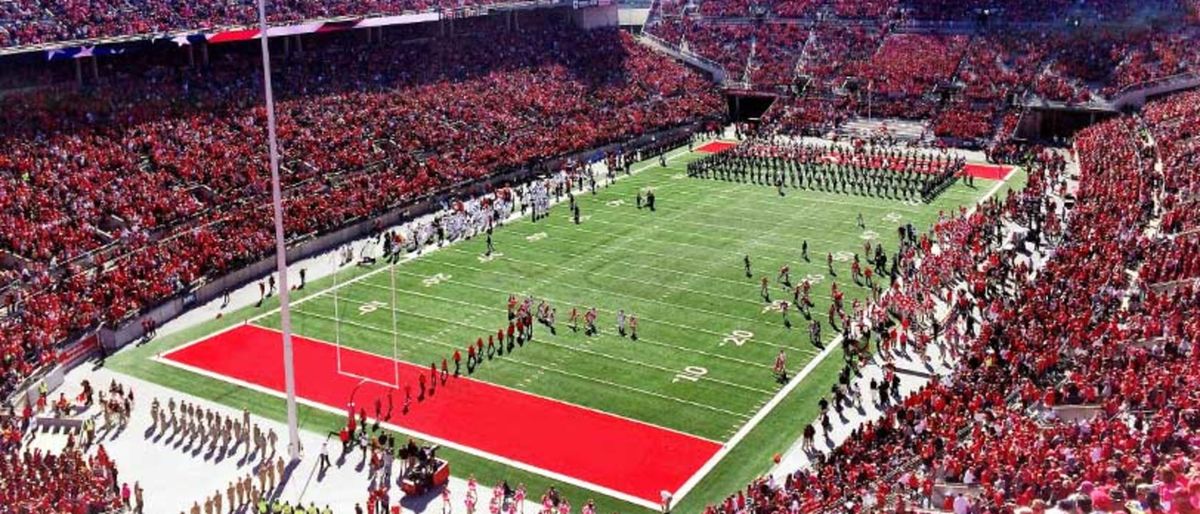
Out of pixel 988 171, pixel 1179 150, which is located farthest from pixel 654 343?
pixel 988 171

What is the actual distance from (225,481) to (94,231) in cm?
Result: 1583

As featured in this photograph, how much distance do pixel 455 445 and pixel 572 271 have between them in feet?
40.1

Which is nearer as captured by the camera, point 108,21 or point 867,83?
point 108,21

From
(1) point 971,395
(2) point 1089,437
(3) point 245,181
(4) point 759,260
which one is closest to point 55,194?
(3) point 245,181

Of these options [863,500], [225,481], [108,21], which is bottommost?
[225,481]

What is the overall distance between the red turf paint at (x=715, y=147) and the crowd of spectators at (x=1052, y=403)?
21274 millimetres

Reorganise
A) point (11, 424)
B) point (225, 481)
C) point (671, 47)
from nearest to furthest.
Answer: point (225, 481), point (11, 424), point (671, 47)

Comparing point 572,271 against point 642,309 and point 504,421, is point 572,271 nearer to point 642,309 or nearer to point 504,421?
point 642,309

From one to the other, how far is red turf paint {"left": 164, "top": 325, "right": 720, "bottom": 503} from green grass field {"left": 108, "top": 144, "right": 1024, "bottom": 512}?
21.0 inches

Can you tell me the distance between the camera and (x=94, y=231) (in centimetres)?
3541

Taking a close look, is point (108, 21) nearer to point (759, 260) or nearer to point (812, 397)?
point (759, 260)

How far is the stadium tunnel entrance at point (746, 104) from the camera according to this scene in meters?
65.9

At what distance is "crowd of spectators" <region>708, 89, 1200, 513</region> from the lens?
57.4 feet

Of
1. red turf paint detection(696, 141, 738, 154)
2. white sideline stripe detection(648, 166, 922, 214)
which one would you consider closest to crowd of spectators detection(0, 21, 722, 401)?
red turf paint detection(696, 141, 738, 154)
